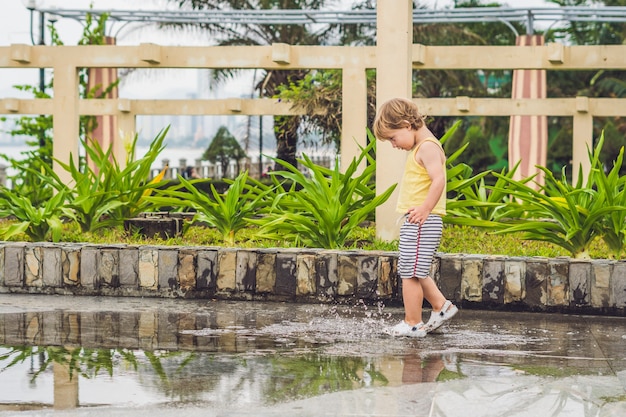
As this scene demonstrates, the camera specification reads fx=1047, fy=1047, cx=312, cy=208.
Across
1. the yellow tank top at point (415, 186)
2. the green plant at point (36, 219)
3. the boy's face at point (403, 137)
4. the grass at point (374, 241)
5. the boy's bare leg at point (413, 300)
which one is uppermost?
the boy's face at point (403, 137)

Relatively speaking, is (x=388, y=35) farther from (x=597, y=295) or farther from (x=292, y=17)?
(x=292, y=17)

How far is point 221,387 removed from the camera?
13.8 ft

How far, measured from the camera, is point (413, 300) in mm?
5570

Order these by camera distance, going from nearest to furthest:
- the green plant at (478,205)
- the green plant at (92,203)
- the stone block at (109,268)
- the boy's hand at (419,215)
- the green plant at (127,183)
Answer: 1. the boy's hand at (419,215)
2. the stone block at (109,268)
3. the green plant at (478,205)
4. the green plant at (92,203)
5. the green plant at (127,183)

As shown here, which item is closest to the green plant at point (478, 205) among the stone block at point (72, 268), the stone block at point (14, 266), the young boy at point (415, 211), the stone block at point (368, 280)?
the stone block at point (368, 280)

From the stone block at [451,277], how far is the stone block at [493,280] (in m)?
0.15

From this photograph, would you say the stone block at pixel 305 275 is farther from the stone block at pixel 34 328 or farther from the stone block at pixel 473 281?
the stone block at pixel 34 328

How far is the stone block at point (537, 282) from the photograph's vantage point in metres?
6.45

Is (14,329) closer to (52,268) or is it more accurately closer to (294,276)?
(52,268)

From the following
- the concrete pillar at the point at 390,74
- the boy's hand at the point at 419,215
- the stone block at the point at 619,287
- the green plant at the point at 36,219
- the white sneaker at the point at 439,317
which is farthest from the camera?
the concrete pillar at the point at 390,74

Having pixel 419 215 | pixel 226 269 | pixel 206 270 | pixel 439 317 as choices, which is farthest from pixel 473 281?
pixel 206 270

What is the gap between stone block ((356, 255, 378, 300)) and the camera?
663 centimetres

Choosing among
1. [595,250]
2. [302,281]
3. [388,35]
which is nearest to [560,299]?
[595,250]

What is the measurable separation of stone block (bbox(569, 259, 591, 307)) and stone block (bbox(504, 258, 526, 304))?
0.95 feet
